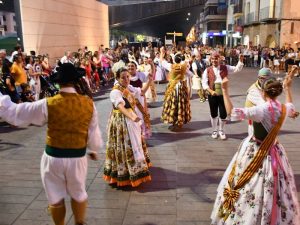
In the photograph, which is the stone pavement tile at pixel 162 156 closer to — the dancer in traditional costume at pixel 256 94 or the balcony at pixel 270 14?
the dancer in traditional costume at pixel 256 94

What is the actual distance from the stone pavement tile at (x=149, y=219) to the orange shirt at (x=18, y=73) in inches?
269

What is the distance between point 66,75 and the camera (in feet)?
11.0

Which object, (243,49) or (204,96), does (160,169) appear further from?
(243,49)

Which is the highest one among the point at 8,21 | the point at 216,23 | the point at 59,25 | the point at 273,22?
the point at 216,23

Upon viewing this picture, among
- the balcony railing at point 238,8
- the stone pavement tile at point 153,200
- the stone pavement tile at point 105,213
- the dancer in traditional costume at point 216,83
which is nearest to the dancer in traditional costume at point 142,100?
the dancer in traditional costume at point 216,83

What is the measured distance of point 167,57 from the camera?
1775 centimetres

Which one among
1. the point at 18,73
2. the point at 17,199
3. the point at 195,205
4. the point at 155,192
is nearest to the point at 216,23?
the point at 18,73

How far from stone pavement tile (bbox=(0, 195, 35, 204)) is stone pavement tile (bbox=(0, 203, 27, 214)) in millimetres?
88

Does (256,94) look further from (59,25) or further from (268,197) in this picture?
(59,25)

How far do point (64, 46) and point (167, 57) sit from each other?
17.8 feet

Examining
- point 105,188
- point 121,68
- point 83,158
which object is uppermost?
point 121,68

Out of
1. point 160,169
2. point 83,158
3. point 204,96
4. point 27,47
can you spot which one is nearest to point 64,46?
point 27,47

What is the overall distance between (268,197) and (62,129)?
2045 mm

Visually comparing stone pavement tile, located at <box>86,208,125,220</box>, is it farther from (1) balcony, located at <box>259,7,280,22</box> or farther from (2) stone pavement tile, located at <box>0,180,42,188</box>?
(1) balcony, located at <box>259,7,280,22</box>
